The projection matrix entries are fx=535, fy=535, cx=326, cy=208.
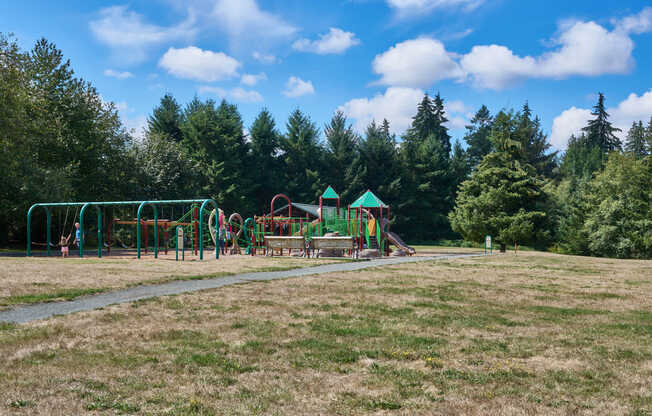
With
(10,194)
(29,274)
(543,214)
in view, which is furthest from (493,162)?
(29,274)

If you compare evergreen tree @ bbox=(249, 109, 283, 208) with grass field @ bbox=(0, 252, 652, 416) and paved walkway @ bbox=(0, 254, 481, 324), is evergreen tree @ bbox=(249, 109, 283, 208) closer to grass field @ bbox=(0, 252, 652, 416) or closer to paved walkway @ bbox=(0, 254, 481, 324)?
paved walkway @ bbox=(0, 254, 481, 324)

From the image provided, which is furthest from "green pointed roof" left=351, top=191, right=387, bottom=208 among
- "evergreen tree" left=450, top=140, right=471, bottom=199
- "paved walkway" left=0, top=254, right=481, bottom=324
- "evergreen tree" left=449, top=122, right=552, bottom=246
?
"evergreen tree" left=450, top=140, right=471, bottom=199

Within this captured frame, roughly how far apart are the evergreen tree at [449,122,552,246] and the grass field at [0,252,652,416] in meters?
34.2

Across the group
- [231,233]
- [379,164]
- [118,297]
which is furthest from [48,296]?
[379,164]

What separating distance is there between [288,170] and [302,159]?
7.28 feet

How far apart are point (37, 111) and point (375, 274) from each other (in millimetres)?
31155

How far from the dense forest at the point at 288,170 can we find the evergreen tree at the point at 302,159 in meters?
0.13

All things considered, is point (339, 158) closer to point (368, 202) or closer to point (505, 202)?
point (505, 202)

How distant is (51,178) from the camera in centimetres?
3284

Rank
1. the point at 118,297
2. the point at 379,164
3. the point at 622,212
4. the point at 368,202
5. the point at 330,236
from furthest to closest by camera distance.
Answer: the point at 379,164, the point at 622,212, the point at 368,202, the point at 330,236, the point at 118,297

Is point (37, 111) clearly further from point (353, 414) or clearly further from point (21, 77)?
point (353, 414)

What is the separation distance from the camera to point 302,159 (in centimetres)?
6284

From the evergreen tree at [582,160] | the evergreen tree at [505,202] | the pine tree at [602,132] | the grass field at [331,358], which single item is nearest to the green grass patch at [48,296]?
the grass field at [331,358]

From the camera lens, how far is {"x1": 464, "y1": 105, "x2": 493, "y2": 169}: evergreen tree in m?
83.3
